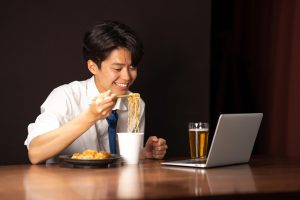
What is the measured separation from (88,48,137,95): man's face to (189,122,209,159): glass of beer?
1.76ft

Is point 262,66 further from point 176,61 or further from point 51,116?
point 51,116

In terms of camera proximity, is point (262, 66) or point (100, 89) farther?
point (262, 66)

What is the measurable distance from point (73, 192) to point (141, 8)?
2.15 metres

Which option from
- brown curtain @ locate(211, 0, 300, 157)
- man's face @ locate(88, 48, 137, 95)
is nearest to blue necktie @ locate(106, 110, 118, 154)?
man's face @ locate(88, 48, 137, 95)

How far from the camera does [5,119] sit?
3.21 meters

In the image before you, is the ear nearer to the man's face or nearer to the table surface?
the man's face

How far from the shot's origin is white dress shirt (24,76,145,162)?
2.64 meters

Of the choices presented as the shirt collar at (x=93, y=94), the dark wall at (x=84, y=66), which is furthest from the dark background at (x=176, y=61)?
the shirt collar at (x=93, y=94)

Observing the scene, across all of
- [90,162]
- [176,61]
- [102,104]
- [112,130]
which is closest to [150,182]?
[90,162]

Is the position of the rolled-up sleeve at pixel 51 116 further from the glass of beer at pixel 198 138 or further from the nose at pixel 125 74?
the glass of beer at pixel 198 138

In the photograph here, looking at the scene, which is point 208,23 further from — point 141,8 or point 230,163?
point 230,163

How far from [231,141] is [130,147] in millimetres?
432

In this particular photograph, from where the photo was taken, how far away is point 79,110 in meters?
2.79

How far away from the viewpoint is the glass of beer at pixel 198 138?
2.33 meters
